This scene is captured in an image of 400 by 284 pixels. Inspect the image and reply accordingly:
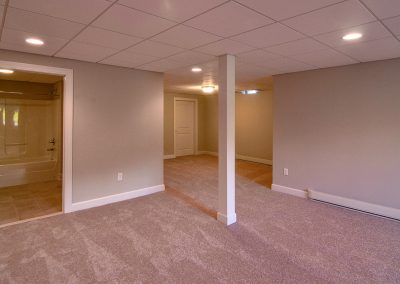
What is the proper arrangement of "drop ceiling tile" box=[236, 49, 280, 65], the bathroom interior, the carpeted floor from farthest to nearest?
the bathroom interior < "drop ceiling tile" box=[236, 49, 280, 65] < the carpeted floor

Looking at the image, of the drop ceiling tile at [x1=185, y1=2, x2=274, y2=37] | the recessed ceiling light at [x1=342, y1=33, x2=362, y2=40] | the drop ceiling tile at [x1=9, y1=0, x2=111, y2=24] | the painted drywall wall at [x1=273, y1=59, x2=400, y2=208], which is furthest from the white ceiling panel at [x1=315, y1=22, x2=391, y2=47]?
the drop ceiling tile at [x1=9, y1=0, x2=111, y2=24]

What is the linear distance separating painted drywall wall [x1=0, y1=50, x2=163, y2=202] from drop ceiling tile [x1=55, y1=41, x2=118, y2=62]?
0.21 metres

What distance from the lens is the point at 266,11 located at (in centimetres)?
182

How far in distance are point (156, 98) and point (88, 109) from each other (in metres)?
1.18

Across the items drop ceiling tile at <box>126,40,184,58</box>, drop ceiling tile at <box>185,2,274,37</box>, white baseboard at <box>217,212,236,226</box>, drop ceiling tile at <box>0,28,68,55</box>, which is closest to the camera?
drop ceiling tile at <box>185,2,274,37</box>

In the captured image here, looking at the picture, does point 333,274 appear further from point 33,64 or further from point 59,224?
point 33,64

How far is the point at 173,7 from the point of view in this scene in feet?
5.77

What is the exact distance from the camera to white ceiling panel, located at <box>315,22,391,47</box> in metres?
2.11

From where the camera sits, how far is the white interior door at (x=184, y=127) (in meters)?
8.54

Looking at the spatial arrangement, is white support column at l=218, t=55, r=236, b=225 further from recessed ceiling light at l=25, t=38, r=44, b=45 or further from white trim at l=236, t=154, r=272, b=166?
white trim at l=236, t=154, r=272, b=166

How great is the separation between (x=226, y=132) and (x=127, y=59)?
1.72 meters

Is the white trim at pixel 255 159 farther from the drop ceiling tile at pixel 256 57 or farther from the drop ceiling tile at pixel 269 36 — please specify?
the drop ceiling tile at pixel 269 36

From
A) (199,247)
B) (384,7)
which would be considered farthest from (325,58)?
(199,247)

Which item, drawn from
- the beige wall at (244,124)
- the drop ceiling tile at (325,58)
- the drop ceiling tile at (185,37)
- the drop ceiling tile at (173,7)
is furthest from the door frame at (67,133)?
the beige wall at (244,124)
